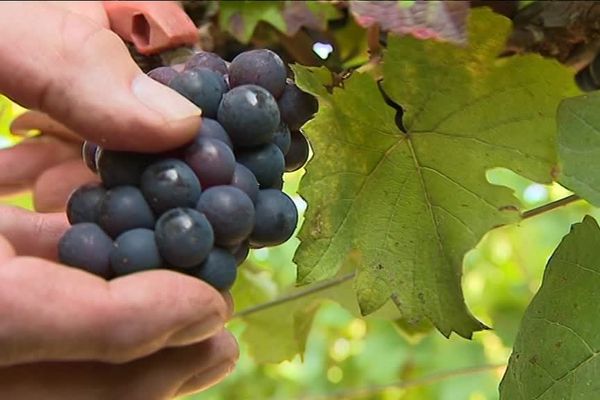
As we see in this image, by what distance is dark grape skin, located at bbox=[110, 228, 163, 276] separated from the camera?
0.41 m

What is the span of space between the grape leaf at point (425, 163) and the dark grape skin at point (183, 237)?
0.15 m

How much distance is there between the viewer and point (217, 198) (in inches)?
16.6

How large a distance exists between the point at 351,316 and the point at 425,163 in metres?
0.74

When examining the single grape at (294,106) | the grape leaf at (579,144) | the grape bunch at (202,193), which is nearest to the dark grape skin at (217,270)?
the grape bunch at (202,193)

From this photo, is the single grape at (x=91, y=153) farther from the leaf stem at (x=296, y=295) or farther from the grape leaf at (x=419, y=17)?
the leaf stem at (x=296, y=295)

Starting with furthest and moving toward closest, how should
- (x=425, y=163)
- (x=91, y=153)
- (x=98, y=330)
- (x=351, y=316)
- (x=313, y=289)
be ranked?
(x=351, y=316), (x=313, y=289), (x=425, y=163), (x=91, y=153), (x=98, y=330)

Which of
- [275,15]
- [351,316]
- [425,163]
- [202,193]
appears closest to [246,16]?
[275,15]

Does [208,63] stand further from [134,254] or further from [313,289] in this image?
[313,289]

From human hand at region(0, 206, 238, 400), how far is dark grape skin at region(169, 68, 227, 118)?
0.10 metres

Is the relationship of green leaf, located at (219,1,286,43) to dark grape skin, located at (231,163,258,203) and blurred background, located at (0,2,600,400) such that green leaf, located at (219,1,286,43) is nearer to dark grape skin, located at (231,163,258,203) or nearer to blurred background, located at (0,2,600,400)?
blurred background, located at (0,2,600,400)

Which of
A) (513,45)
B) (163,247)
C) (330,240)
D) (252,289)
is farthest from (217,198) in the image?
(252,289)

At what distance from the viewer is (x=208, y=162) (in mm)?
431

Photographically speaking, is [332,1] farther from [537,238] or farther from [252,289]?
[537,238]

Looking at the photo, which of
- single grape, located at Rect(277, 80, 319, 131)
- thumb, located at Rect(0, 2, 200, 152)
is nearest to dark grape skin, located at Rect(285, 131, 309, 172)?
single grape, located at Rect(277, 80, 319, 131)
